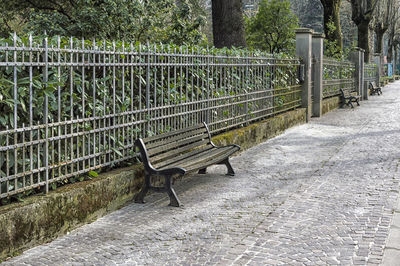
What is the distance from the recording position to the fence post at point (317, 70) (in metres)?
17.2

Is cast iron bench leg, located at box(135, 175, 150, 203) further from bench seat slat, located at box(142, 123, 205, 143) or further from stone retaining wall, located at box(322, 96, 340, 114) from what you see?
stone retaining wall, located at box(322, 96, 340, 114)

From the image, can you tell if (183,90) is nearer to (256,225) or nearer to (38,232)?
(256,225)

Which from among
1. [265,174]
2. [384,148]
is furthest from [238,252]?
[384,148]

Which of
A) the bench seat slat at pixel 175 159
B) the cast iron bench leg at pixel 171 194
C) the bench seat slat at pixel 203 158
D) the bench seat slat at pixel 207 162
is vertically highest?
the bench seat slat at pixel 175 159

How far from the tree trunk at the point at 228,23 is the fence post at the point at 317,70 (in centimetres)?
395

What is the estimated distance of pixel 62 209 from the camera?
526cm

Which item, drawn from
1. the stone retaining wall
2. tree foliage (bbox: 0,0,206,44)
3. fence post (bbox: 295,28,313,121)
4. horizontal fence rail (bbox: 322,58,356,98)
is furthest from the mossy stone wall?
horizontal fence rail (bbox: 322,58,356,98)

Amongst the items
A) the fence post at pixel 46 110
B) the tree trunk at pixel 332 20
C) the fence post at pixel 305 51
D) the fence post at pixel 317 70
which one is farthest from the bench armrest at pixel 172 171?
the tree trunk at pixel 332 20

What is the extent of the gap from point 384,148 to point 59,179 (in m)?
7.31

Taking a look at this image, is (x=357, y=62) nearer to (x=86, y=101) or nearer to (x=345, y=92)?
(x=345, y=92)

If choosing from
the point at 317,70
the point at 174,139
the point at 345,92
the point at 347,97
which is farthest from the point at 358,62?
the point at 174,139

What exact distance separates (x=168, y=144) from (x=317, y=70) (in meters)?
11.5

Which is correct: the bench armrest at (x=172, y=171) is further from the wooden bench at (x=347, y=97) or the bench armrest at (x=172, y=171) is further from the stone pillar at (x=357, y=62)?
the stone pillar at (x=357, y=62)

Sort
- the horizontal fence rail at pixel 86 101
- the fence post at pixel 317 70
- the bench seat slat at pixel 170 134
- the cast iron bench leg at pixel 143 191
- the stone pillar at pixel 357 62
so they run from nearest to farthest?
1. the horizontal fence rail at pixel 86 101
2. the cast iron bench leg at pixel 143 191
3. the bench seat slat at pixel 170 134
4. the fence post at pixel 317 70
5. the stone pillar at pixel 357 62
